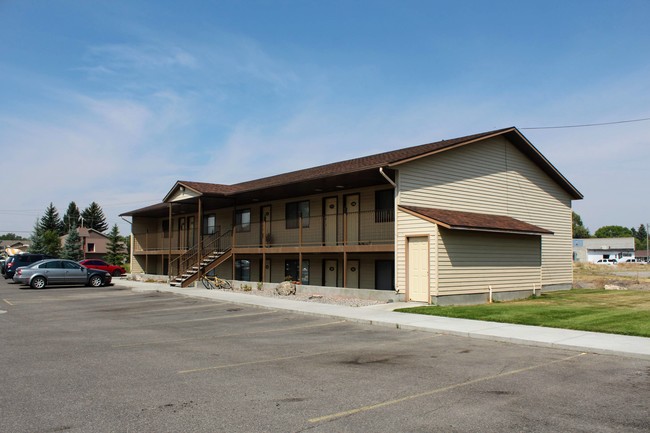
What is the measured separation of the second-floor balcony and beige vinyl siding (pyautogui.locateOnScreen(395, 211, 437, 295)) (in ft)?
1.70

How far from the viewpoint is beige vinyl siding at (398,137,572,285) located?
20109 millimetres

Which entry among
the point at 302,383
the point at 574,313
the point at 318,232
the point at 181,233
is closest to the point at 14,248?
the point at 181,233

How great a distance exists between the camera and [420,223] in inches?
726

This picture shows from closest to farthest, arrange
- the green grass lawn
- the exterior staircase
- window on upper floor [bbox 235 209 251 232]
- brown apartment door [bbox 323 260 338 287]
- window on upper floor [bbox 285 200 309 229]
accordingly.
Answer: the green grass lawn → brown apartment door [bbox 323 260 338 287] → window on upper floor [bbox 285 200 309 229] → the exterior staircase → window on upper floor [bbox 235 209 251 232]

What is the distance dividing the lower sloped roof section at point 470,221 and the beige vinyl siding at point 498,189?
484 mm

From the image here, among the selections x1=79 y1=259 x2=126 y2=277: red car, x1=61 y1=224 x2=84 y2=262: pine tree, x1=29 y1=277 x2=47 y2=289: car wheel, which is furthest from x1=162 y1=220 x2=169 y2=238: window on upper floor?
x1=61 y1=224 x2=84 y2=262: pine tree

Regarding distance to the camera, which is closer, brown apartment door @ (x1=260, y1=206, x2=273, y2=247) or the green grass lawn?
the green grass lawn

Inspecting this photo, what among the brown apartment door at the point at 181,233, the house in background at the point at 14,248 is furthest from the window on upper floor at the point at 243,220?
the house in background at the point at 14,248

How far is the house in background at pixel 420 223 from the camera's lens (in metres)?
18.7

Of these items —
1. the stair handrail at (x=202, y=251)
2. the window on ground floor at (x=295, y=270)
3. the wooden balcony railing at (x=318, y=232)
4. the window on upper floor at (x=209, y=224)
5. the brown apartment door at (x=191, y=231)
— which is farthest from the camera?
the brown apartment door at (x=191, y=231)

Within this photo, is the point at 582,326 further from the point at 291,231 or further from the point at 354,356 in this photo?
the point at 291,231

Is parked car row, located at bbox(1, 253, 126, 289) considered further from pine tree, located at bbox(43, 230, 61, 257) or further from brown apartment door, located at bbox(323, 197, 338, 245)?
pine tree, located at bbox(43, 230, 61, 257)

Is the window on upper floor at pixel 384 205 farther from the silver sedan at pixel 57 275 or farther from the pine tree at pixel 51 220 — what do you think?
the pine tree at pixel 51 220

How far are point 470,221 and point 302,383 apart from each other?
13.3 metres
